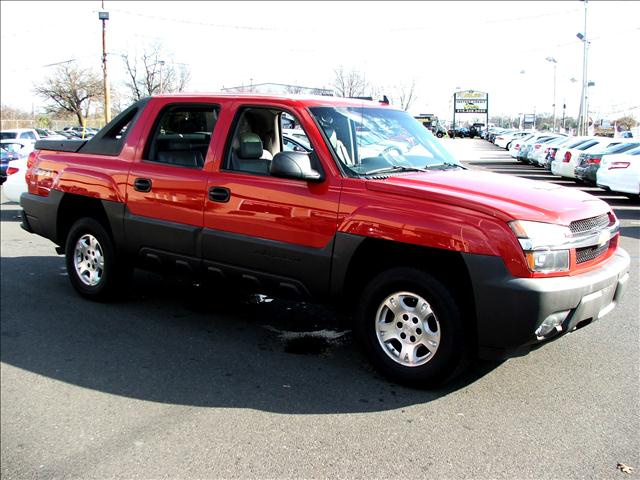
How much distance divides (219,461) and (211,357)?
1.53 m

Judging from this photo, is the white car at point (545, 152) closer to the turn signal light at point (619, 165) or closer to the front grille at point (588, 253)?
the turn signal light at point (619, 165)

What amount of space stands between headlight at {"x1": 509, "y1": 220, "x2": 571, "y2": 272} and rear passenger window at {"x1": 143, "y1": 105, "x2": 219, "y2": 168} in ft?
9.15

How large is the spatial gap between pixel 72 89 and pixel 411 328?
1935 inches

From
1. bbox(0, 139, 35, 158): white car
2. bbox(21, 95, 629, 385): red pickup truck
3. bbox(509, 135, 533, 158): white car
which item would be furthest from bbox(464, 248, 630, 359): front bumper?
bbox(509, 135, 533, 158): white car

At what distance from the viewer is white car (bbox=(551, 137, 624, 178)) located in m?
17.6

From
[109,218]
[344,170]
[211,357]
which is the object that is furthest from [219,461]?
[109,218]

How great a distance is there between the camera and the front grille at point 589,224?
396cm

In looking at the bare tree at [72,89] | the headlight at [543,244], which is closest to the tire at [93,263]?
the headlight at [543,244]

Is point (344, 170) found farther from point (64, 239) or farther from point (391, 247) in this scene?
point (64, 239)

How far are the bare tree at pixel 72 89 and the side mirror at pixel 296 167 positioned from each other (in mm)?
42868

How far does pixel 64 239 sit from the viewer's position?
6.45 metres

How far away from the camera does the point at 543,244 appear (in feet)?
12.2

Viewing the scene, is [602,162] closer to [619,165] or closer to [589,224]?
[619,165]

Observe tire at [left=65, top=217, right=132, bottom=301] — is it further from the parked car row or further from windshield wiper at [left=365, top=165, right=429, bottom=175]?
the parked car row
